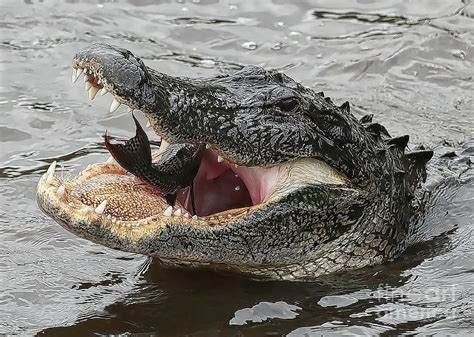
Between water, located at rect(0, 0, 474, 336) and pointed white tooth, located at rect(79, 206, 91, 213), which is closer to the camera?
pointed white tooth, located at rect(79, 206, 91, 213)

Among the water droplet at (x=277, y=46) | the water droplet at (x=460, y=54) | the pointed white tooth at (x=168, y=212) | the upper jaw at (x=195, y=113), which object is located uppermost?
the water droplet at (x=277, y=46)

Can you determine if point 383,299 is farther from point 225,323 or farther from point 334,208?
point 225,323

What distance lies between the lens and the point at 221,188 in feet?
17.3

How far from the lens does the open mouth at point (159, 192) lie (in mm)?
4492

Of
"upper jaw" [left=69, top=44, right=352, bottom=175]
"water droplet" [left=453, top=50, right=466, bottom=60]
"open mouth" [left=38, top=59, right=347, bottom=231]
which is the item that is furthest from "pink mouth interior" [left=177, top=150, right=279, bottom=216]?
"water droplet" [left=453, top=50, right=466, bottom=60]

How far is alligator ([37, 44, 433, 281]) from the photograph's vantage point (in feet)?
14.7

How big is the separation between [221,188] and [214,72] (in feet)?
11.7

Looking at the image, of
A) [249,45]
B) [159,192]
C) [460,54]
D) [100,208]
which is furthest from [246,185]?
[460,54]

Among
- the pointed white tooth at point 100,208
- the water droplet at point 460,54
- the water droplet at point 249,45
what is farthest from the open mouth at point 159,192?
the water droplet at point 460,54

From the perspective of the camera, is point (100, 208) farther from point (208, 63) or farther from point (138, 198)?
point (208, 63)

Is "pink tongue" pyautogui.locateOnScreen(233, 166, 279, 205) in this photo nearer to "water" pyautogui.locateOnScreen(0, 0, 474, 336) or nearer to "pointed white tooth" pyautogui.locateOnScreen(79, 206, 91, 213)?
"water" pyautogui.locateOnScreen(0, 0, 474, 336)

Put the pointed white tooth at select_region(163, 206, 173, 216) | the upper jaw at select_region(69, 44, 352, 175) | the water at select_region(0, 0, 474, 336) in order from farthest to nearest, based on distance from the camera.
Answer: the water at select_region(0, 0, 474, 336) → the pointed white tooth at select_region(163, 206, 173, 216) → the upper jaw at select_region(69, 44, 352, 175)

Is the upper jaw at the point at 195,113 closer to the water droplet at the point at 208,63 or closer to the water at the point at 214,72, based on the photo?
the water at the point at 214,72

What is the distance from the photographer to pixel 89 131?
24.4ft
